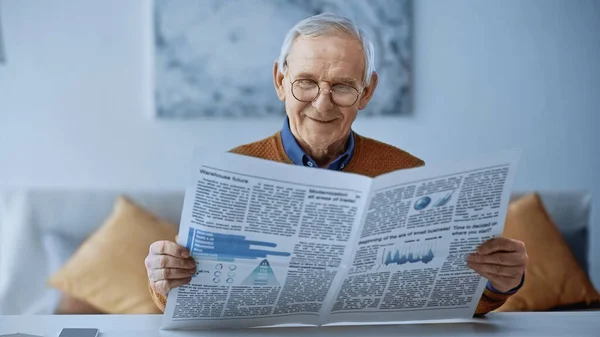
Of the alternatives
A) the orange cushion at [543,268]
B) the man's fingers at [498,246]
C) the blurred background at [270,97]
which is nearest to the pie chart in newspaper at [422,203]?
the man's fingers at [498,246]

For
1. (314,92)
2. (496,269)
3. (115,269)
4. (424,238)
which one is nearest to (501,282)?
(496,269)

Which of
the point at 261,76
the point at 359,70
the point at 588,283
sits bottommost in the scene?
the point at 588,283

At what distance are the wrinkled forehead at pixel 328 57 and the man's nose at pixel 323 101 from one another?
0.08 feet

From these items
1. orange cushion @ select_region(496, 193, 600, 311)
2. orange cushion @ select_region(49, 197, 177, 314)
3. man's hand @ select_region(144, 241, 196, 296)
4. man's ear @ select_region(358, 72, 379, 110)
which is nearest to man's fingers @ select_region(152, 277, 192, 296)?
man's hand @ select_region(144, 241, 196, 296)

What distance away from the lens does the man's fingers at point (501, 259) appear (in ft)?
3.49

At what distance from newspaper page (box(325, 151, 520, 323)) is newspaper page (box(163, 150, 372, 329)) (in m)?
0.03

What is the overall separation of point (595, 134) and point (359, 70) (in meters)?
1.84

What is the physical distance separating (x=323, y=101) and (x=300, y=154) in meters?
0.11

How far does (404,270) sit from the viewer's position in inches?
41.7

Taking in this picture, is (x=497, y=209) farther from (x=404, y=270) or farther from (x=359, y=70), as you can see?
(x=359, y=70)

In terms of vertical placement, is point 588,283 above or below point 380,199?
below

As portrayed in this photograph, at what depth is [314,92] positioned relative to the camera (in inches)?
48.2

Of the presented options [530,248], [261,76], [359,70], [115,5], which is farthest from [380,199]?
[115,5]

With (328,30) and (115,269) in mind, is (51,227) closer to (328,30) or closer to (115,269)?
(115,269)
